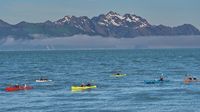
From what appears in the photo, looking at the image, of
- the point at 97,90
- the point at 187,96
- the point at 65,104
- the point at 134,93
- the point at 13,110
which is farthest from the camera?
the point at 97,90

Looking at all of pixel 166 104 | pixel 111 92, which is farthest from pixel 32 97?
pixel 166 104

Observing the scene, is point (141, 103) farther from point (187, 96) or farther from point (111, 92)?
point (111, 92)

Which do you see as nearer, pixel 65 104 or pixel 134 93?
pixel 65 104

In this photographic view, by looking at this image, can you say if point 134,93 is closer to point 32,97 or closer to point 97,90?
point 97,90

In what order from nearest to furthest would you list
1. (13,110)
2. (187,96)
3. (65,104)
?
(13,110) < (65,104) < (187,96)

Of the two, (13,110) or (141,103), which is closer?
(13,110)

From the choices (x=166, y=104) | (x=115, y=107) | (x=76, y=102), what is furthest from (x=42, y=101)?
(x=166, y=104)

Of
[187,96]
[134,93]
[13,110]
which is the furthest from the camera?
[134,93]

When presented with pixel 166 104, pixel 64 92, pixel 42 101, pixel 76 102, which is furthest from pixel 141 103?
pixel 64 92

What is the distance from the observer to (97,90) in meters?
131

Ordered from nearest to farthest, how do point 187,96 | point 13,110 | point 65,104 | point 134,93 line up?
point 13,110 < point 65,104 < point 187,96 < point 134,93

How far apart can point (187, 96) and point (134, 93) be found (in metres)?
12.4

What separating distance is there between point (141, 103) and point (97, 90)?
28276 millimetres

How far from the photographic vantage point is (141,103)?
10375cm
